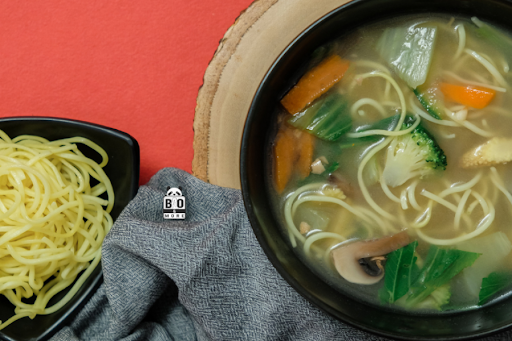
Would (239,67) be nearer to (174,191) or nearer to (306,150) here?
(306,150)

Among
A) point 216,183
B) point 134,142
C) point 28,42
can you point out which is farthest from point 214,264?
point 28,42

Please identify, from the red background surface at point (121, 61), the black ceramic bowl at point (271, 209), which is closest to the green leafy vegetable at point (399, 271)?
the black ceramic bowl at point (271, 209)

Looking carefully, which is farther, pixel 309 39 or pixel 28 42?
pixel 28 42

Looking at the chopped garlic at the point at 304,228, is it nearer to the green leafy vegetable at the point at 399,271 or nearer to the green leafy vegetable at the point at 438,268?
the green leafy vegetable at the point at 399,271

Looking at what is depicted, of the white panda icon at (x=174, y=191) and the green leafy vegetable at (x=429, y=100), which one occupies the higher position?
the green leafy vegetable at (x=429, y=100)

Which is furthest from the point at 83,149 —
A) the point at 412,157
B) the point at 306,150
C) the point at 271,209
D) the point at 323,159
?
the point at 412,157

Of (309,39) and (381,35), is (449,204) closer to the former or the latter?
(381,35)

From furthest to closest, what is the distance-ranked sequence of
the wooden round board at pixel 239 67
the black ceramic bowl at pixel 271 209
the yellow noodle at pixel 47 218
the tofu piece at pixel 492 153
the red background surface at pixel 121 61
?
the red background surface at pixel 121 61 < the yellow noodle at pixel 47 218 < the wooden round board at pixel 239 67 < the tofu piece at pixel 492 153 < the black ceramic bowl at pixel 271 209

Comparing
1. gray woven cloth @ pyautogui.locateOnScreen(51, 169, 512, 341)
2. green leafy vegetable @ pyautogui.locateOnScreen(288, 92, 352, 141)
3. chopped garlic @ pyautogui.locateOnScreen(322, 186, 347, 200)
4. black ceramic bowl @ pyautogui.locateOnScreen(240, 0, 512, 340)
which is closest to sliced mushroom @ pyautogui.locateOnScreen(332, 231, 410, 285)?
black ceramic bowl @ pyautogui.locateOnScreen(240, 0, 512, 340)
